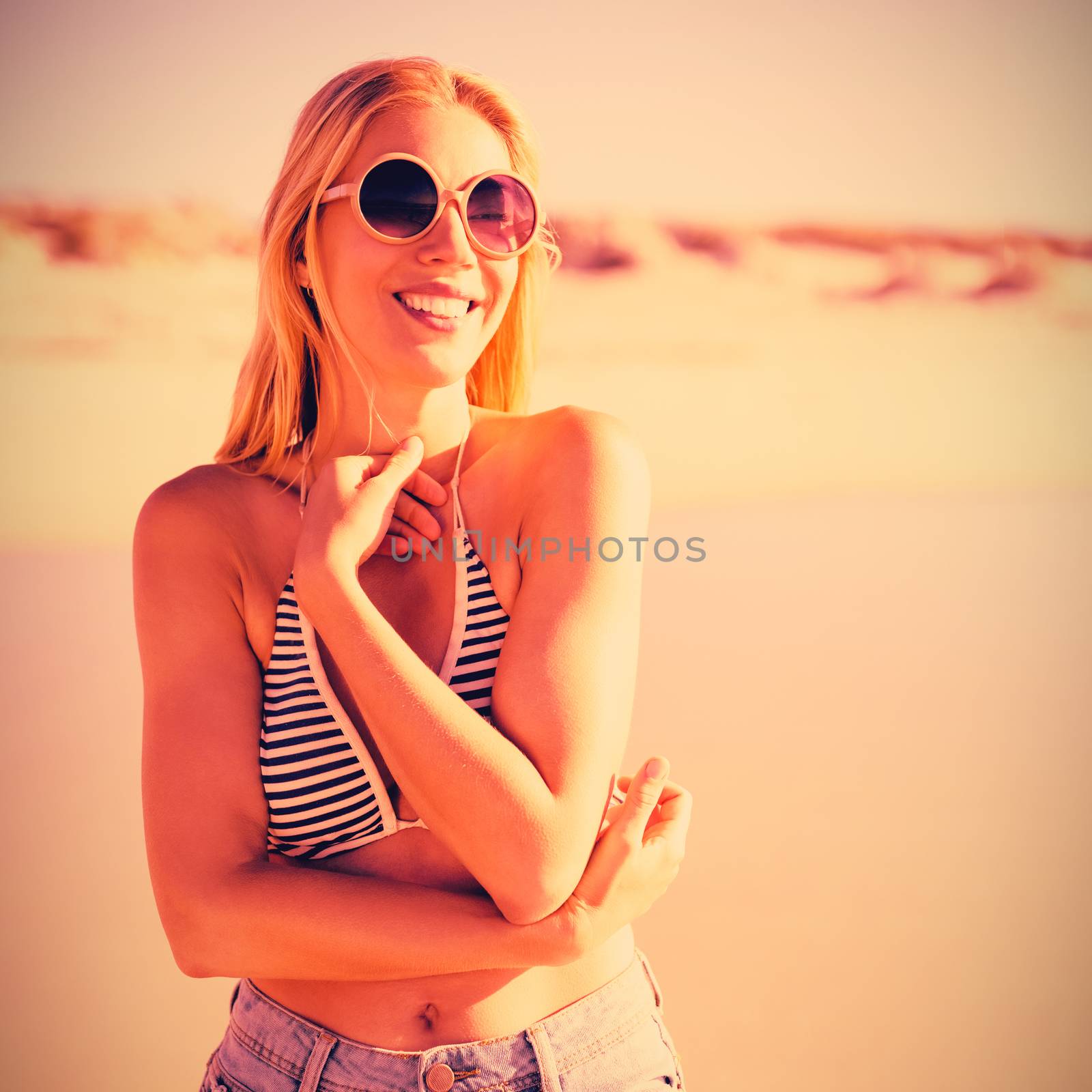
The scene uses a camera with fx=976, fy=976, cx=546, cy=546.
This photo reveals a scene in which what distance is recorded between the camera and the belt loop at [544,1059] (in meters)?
1.23

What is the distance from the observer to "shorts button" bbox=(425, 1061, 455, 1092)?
3.94ft

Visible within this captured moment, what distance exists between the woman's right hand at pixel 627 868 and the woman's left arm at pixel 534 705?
0.04 metres

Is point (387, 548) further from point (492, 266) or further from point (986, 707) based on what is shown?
point (986, 707)

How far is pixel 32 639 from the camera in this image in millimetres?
3123

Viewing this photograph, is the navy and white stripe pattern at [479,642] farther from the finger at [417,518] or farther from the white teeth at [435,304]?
the white teeth at [435,304]

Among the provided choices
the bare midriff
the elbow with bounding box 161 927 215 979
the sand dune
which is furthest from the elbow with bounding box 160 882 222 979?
the sand dune

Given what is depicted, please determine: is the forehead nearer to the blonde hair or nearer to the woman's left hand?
the blonde hair

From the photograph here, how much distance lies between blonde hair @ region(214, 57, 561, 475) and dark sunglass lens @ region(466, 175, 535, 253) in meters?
0.12

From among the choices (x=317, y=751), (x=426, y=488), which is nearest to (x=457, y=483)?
(x=426, y=488)

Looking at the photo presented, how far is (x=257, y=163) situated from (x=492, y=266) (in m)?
2.16

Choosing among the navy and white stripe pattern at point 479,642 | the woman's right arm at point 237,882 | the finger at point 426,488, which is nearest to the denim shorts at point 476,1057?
the woman's right arm at point 237,882

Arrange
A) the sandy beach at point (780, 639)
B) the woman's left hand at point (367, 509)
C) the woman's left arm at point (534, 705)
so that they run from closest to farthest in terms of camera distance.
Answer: the woman's left arm at point (534, 705)
the woman's left hand at point (367, 509)
the sandy beach at point (780, 639)

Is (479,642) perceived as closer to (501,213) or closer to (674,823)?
(674,823)

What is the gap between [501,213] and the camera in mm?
1393
